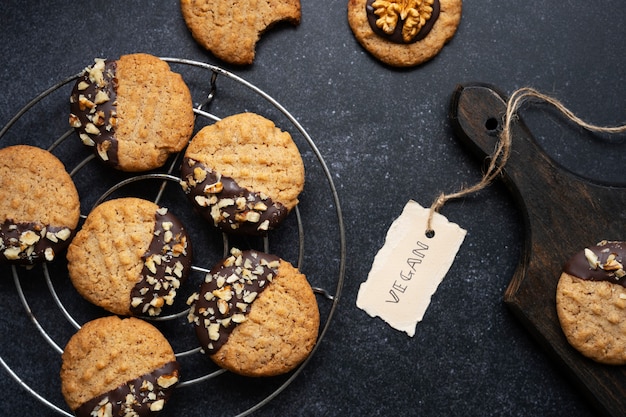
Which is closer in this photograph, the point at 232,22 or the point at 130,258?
the point at 130,258

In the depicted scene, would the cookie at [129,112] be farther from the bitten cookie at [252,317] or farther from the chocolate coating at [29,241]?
the bitten cookie at [252,317]

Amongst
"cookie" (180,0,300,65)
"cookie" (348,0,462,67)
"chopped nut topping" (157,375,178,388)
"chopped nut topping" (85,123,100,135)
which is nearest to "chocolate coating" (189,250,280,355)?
"chopped nut topping" (157,375,178,388)

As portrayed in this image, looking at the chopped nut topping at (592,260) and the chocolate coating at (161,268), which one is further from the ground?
the chopped nut topping at (592,260)

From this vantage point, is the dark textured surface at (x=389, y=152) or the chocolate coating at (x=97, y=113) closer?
the chocolate coating at (x=97, y=113)

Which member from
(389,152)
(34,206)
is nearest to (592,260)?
(389,152)

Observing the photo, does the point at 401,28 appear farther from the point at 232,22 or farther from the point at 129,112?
the point at 129,112

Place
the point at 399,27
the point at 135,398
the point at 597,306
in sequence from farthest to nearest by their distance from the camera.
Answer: the point at 399,27 < the point at 597,306 < the point at 135,398

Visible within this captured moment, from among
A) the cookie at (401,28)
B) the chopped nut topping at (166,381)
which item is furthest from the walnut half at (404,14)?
the chopped nut topping at (166,381)

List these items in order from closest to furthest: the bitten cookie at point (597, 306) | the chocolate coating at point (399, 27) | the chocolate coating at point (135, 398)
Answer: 1. the chocolate coating at point (135, 398)
2. the bitten cookie at point (597, 306)
3. the chocolate coating at point (399, 27)
